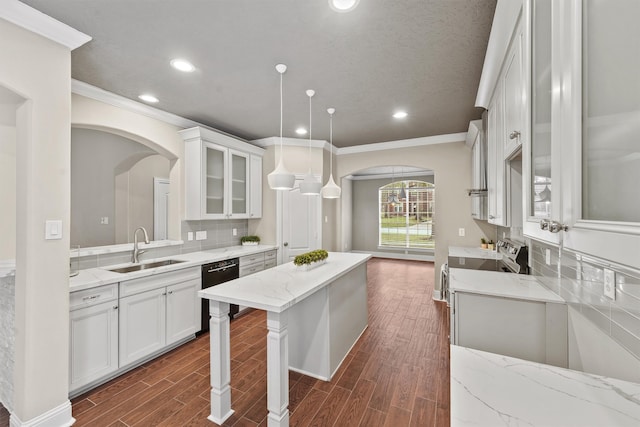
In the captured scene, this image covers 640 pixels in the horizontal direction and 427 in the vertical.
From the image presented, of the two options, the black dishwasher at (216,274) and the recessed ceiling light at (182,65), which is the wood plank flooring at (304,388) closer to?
the black dishwasher at (216,274)

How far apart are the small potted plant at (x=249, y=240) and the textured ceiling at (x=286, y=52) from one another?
1930 mm

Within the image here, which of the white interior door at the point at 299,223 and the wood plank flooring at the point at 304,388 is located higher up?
the white interior door at the point at 299,223

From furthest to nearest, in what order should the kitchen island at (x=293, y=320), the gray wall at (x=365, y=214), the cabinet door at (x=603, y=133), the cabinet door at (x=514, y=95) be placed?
the gray wall at (x=365, y=214), the kitchen island at (x=293, y=320), the cabinet door at (x=514, y=95), the cabinet door at (x=603, y=133)

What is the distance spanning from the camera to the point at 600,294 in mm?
1203

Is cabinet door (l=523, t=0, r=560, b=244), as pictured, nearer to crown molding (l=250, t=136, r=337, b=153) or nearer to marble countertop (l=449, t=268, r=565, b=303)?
marble countertop (l=449, t=268, r=565, b=303)

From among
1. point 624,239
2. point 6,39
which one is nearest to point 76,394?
point 6,39

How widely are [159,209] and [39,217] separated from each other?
3286 millimetres

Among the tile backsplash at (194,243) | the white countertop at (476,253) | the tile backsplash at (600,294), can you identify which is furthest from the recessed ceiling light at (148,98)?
the white countertop at (476,253)

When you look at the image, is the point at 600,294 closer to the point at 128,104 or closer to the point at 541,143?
the point at 541,143

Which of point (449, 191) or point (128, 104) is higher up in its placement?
point (128, 104)

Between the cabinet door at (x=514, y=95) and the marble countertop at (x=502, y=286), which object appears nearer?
the cabinet door at (x=514, y=95)

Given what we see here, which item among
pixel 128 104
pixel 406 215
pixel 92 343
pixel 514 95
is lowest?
pixel 92 343

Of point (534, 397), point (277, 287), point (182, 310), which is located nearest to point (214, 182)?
point (182, 310)

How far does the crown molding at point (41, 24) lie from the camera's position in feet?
5.20
